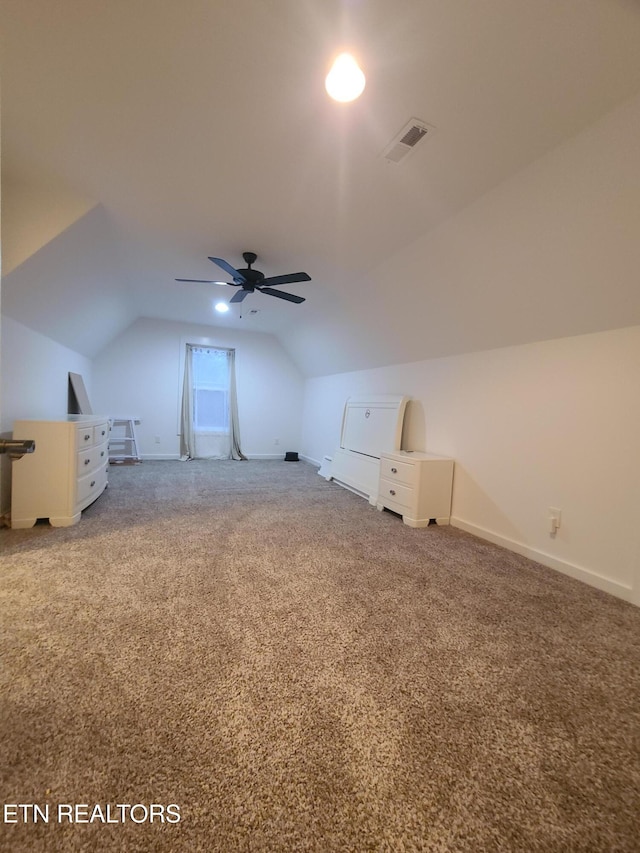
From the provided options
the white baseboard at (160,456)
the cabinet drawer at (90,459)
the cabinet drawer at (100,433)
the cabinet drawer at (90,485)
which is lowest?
the white baseboard at (160,456)

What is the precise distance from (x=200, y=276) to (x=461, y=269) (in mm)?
2681

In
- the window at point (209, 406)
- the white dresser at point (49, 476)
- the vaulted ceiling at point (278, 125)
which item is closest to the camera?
the vaulted ceiling at point (278, 125)

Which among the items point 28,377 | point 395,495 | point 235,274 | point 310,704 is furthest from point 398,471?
point 28,377

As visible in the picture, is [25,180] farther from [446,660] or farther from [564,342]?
[564,342]

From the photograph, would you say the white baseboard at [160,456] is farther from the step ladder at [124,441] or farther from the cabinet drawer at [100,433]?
the cabinet drawer at [100,433]

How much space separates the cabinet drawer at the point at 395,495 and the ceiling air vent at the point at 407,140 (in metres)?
2.40

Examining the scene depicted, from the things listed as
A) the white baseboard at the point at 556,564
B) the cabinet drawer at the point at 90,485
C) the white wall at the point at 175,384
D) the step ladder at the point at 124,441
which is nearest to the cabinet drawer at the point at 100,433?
the cabinet drawer at the point at 90,485

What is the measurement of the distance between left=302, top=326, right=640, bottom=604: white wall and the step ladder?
4.58m

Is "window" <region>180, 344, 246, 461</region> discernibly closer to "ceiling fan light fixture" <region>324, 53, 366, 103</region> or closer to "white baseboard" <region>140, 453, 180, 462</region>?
"white baseboard" <region>140, 453, 180, 462</region>

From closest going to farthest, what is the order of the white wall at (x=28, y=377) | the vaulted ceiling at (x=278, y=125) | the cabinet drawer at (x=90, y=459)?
the vaulted ceiling at (x=278, y=125) → the white wall at (x=28, y=377) → the cabinet drawer at (x=90, y=459)

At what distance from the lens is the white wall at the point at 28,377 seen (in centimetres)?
252

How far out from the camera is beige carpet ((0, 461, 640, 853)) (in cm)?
77

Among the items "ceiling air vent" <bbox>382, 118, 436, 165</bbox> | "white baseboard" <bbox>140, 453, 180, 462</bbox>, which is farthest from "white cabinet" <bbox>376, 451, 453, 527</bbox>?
"white baseboard" <bbox>140, 453, 180, 462</bbox>

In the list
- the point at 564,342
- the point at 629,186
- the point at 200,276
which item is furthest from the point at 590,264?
the point at 200,276
